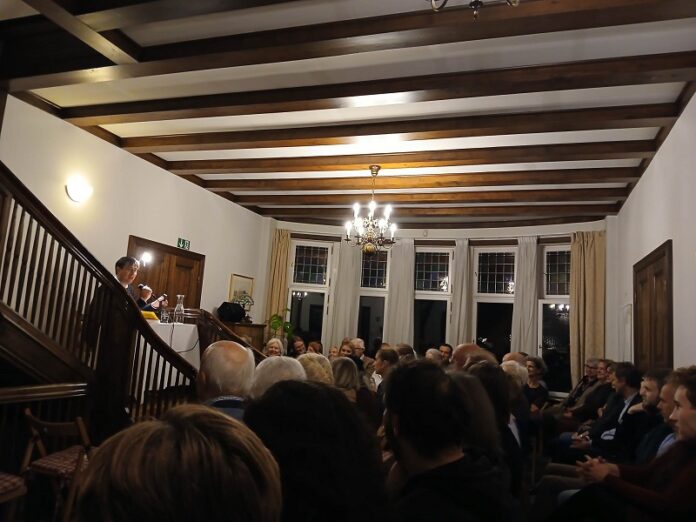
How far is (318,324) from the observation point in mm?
9734

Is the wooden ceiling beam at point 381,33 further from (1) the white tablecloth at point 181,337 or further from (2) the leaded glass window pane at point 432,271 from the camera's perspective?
(2) the leaded glass window pane at point 432,271

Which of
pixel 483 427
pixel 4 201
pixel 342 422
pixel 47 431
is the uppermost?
pixel 4 201

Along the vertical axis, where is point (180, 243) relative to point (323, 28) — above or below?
below

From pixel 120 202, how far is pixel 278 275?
3581 millimetres

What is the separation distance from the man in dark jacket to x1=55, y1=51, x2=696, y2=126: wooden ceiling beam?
10.0 ft

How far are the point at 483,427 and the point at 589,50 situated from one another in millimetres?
3058

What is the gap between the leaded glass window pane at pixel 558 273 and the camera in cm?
860

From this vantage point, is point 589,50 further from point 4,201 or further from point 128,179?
point 128,179

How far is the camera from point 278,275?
9500 mm

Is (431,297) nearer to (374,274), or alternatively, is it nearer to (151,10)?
(374,274)

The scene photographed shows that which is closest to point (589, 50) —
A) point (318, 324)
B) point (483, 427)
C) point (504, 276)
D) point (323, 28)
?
point (323, 28)

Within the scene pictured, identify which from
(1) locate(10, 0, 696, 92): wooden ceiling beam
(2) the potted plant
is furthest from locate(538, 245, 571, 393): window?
(1) locate(10, 0, 696, 92): wooden ceiling beam

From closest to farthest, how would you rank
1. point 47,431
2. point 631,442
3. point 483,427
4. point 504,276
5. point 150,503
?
point 150,503 < point 483,427 < point 47,431 < point 631,442 < point 504,276

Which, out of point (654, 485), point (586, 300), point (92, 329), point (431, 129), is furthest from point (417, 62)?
point (586, 300)
